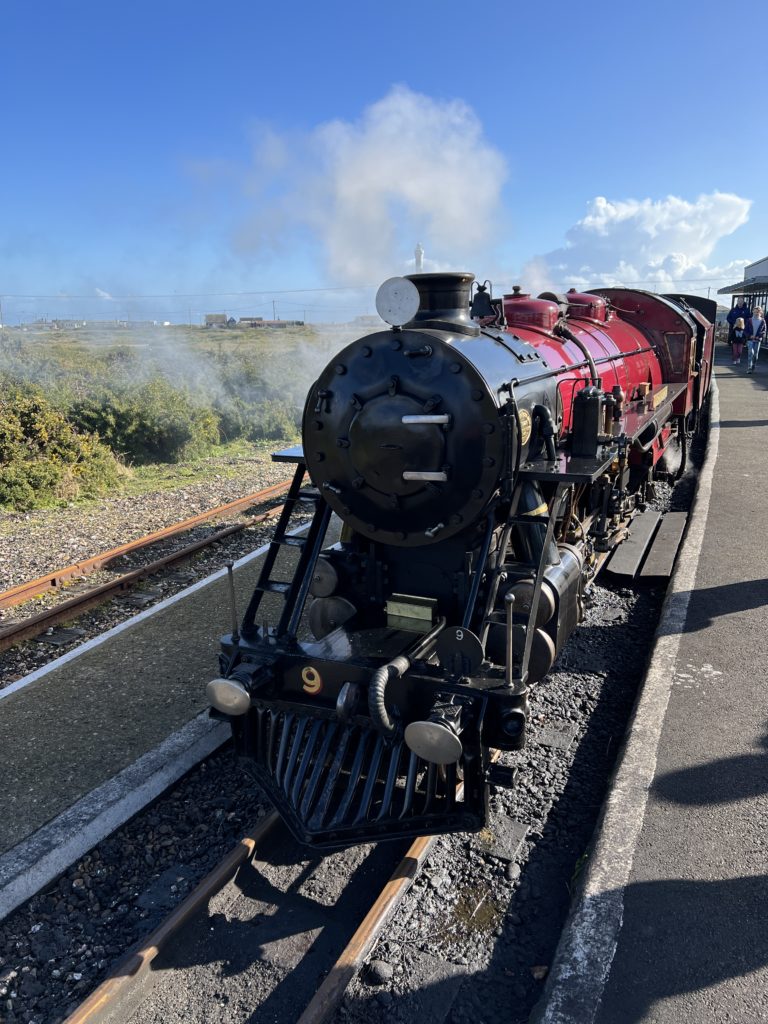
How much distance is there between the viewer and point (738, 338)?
27.1 meters

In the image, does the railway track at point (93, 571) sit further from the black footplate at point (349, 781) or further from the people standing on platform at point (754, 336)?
the people standing on platform at point (754, 336)

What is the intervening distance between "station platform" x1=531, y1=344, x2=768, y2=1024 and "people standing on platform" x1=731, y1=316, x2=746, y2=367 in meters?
23.2

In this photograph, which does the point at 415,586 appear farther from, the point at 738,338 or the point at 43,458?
the point at 738,338

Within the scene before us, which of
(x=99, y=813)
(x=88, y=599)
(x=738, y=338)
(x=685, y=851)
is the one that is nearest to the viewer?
(x=685, y=851)

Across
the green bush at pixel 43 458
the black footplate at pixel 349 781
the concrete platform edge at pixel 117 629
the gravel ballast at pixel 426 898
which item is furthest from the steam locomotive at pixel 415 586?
the green bush at pixel 43 458

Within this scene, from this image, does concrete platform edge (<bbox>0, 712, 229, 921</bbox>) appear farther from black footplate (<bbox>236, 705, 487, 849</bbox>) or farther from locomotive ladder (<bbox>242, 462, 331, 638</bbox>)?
locomotive ladder (<bbox>242, 462, 331, 638</bbox>)

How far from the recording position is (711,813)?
12.8 ft

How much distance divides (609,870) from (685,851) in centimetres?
45

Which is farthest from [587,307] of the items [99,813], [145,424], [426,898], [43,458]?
[145,424]

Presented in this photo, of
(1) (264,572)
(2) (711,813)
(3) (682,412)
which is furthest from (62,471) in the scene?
(2) (711,813)

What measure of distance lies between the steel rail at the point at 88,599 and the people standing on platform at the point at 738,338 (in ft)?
77.7

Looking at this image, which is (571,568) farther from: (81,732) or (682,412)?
(682,412)

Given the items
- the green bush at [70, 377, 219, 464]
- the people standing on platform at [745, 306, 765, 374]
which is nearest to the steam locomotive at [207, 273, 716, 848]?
the green bush at [70, 377, 219, 464]

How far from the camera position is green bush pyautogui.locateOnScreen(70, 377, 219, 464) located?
15.0 metres
